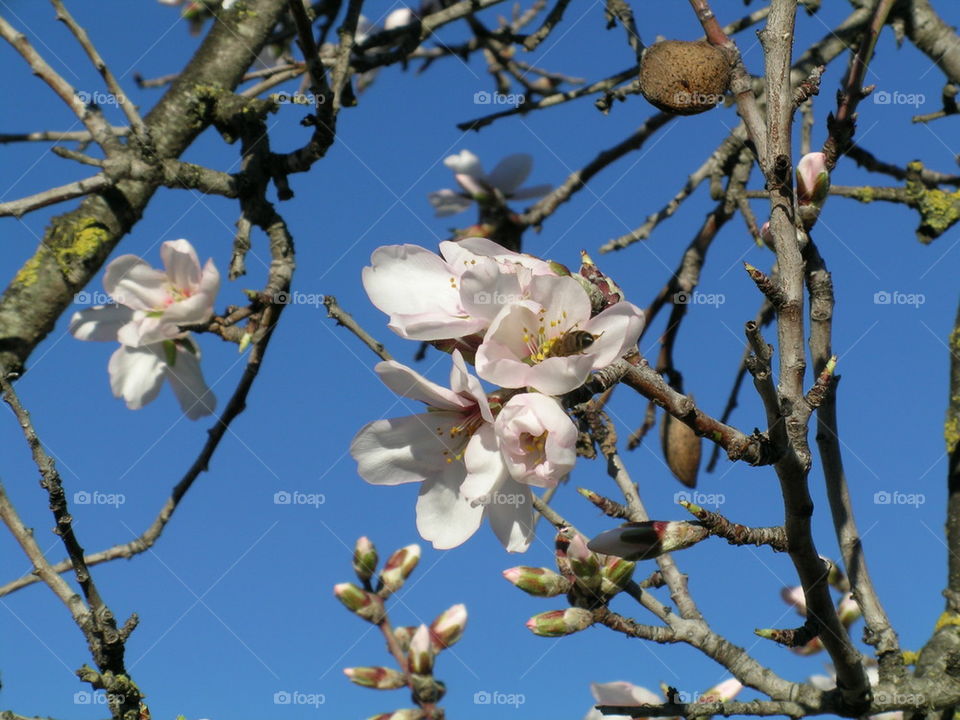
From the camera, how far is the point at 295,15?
1860mm

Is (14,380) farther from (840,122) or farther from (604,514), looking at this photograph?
(840,122)

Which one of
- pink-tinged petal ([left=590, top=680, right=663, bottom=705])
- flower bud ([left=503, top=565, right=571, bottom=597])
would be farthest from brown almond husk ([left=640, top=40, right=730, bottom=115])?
pink-tinged petal ([left=590, top=680, right=663, bottom=705])

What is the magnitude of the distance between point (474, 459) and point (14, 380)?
4.30 ft

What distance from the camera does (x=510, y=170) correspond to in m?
3.20

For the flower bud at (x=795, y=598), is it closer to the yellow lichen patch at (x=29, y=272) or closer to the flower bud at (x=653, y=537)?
the flower bud at (x=653, y=537)

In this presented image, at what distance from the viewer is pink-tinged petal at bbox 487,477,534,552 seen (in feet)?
4.00

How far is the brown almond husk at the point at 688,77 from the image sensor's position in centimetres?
137

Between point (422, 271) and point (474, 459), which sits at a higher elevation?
point (422, 271)

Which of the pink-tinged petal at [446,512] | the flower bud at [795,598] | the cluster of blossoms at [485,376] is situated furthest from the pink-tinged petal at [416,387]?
the flower bud at [795,598]

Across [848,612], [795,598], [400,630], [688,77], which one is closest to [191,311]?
[400,630]

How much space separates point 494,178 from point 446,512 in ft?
6.79

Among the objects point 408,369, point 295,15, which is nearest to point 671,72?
point 408,369

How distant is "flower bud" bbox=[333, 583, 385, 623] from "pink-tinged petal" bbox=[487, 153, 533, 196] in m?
1.50

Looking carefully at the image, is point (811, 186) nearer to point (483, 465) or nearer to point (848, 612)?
point (483, 465)
